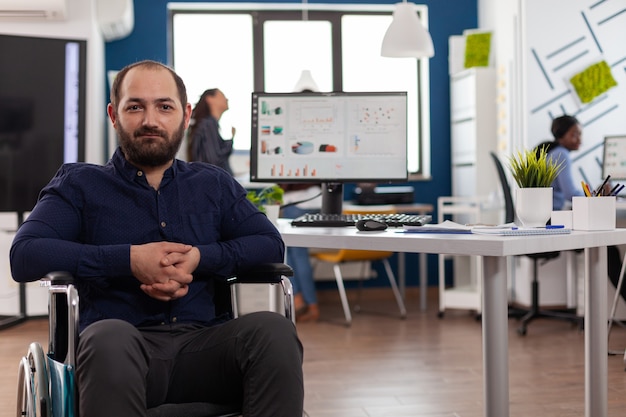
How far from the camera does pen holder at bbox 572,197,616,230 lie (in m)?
2.38

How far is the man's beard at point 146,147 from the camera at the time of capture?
7.02 feet

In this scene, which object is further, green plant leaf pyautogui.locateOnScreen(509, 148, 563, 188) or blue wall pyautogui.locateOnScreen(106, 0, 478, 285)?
blue wall pyautogui.locateOnScreen(106, 0, 478, 285)

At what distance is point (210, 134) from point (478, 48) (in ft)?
7.51

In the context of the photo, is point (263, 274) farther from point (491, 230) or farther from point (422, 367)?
point (422, 367)

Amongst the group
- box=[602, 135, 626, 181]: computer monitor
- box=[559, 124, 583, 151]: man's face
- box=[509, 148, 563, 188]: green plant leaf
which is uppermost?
box=[559, 124, 583, 151]: man's face

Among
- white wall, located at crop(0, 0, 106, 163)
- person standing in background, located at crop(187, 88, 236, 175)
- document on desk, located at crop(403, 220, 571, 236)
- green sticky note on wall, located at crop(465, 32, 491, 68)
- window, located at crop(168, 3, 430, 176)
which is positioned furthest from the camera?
window, located at crop(168, 3, 430, 176)

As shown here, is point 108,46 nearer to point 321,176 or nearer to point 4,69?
point 4,69

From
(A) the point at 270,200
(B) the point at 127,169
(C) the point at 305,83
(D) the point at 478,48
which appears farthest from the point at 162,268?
(D) the point at 478,48

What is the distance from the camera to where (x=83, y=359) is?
1688 millimetres

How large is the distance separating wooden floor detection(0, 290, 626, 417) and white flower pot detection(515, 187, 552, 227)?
3.47 ft

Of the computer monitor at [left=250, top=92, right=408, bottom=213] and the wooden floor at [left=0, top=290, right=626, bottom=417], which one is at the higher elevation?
the computer monitor at [left=250, top=92, right=408, bottom=213]

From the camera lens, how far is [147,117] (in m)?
2.13

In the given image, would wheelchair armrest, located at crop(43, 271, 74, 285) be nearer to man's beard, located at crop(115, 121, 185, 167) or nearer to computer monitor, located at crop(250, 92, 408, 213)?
man's beard, located at crop(115, 121, 185, 167)

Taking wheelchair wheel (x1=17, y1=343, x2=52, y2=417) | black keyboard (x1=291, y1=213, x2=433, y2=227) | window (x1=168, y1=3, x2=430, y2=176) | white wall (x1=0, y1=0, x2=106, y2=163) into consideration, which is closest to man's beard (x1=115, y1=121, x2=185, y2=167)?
wheelchair wheel (x1=17, y1=343, x2=52, y2=417)
